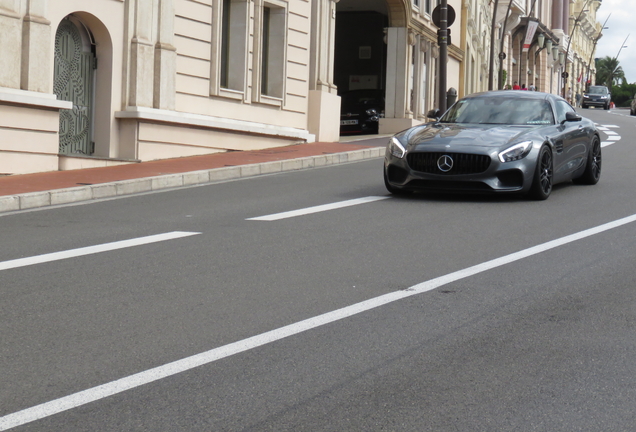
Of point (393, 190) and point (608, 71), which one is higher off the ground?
point (608, 71)

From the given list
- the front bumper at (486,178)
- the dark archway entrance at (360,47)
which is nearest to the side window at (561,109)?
the front bumper at (486,178)

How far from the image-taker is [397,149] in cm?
1158

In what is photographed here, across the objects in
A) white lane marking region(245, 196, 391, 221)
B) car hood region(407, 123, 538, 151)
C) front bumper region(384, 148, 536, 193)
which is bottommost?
white lane marking region(245, 196, 391, 221)

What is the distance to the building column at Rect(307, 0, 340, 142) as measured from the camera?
22.8 metres

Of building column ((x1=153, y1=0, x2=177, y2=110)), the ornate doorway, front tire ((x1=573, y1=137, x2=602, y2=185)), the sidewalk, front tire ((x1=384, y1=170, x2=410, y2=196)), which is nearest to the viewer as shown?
the sidewalk

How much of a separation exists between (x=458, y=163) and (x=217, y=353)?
22.4ft

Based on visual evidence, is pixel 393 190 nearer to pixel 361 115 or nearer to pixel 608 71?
pixel 361 115

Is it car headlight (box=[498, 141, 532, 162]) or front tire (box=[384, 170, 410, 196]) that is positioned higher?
car headlight (box=[498, 141, 532, 162])

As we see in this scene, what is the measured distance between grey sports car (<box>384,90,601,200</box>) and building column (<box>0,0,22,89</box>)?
5.89 meters

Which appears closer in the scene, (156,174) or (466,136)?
(466,136)

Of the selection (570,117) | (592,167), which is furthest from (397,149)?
(592,167)

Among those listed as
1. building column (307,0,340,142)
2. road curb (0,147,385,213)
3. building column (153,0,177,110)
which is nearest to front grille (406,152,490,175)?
road curb (0,147,385,213)

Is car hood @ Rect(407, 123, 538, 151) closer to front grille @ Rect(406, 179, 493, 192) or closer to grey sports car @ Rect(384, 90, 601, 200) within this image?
grey sports car @ Rect(384, 90, 601, 200)

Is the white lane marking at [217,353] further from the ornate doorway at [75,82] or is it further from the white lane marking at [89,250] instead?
the ornate doorway at [75,82]
